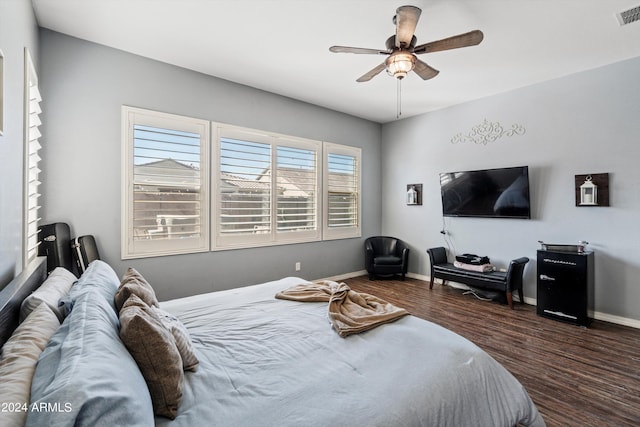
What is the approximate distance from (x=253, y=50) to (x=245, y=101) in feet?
3.30

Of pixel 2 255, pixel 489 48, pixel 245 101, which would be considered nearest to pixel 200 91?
pixel 245 101

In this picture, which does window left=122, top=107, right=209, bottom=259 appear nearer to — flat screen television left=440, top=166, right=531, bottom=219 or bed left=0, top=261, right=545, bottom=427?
bed left=0, top=261, right=545, bottom=427

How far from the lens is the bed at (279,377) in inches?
32.0

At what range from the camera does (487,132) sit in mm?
4473

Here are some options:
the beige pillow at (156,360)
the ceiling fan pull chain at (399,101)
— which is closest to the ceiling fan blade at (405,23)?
the ceiling fan pull chain at (399,101)

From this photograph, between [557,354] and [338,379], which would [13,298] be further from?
[557,354]

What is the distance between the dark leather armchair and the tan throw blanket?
2797 mm

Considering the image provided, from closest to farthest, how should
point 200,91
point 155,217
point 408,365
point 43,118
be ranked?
1. point 408,365
2. point 43,118
3. point 155,217
4. point 200,91

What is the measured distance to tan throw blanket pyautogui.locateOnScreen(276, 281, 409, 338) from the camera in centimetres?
177

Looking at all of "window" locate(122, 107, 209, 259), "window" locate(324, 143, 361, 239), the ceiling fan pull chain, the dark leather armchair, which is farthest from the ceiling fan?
the dark leather armchair

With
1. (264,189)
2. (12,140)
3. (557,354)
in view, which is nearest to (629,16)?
(557,354)

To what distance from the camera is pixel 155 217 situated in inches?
133

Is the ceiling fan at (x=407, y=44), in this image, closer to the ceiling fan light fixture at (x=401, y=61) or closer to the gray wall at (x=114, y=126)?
the ceiling fan light fixture at (x=401, y=61)

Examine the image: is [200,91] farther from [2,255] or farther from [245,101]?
[2,255]
